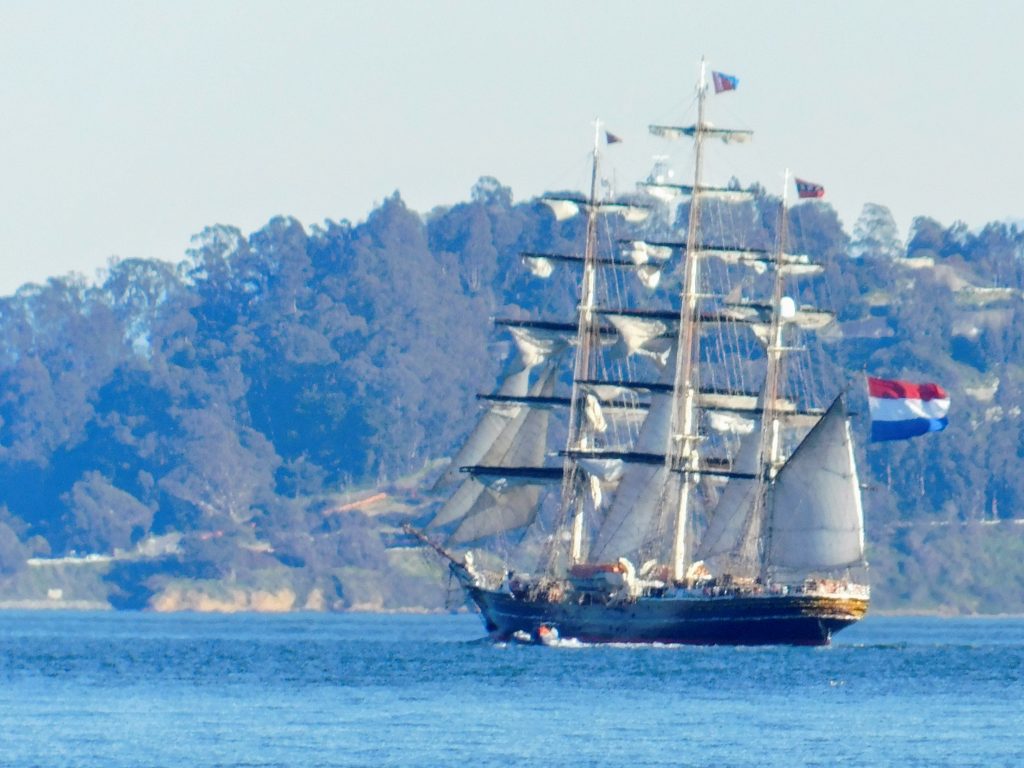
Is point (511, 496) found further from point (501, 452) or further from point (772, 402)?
point (772, 402)

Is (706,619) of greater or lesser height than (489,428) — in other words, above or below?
below

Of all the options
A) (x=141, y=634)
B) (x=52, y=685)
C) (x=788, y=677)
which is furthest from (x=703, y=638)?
(x=141, y=634)

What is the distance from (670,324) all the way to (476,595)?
482 inches

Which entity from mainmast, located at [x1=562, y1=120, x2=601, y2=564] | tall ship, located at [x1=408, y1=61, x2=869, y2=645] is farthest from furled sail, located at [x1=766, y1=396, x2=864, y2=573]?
mainmast, located at [x1=562, y1=120, x2=601, y2=564]

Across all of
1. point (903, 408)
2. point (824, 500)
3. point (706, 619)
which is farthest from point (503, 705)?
point (903, 408)

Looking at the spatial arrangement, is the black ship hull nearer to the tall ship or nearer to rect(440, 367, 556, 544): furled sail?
the tall ship

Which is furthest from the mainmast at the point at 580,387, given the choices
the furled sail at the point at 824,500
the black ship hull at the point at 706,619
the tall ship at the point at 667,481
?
the furled sail at the point at 824,500

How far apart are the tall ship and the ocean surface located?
169cm

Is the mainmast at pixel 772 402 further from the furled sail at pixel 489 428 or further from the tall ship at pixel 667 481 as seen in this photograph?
the furled sail at pixel 489 428

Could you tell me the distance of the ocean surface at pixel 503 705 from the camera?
60.2m

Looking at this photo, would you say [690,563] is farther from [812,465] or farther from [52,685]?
[52,685]

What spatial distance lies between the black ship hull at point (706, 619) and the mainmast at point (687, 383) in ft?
13.0

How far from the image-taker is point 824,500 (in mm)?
94750

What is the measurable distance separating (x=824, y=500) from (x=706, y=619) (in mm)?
6596
